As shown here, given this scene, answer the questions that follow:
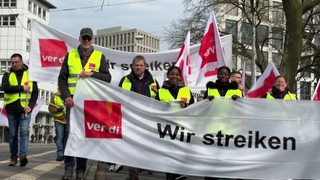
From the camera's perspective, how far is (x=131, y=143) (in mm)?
6930

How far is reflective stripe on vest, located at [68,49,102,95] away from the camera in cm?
718

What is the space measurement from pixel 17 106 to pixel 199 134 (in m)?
3.77

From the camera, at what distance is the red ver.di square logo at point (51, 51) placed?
1032 centimetres

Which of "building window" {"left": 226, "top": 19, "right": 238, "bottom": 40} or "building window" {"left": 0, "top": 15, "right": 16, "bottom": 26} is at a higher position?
"building window" {"left": 0, "top": 15, "right": 16, "bottom": 26}

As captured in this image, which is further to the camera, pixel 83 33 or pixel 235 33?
pixel 235 33

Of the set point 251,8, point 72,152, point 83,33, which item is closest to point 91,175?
point 72,152

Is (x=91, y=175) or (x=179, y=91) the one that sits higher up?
(x=179, y=91)

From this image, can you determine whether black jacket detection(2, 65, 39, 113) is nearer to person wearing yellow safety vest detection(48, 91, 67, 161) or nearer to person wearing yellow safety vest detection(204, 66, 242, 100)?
person wearing yellow safety vest detection(48, 91, 67, 161)

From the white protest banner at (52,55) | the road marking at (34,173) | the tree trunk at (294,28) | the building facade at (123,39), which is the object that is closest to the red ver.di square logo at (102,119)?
the road marking at (34,173)

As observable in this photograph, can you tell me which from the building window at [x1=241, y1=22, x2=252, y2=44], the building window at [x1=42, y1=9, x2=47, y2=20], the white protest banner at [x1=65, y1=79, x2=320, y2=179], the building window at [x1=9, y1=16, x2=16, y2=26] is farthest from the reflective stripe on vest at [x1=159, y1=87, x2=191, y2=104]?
the building window at [x1=42, y1=9, x2=47, y2=20]

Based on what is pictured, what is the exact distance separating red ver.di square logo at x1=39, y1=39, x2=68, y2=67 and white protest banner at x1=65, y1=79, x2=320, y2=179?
11.7 feet

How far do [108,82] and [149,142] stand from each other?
100 centimetres

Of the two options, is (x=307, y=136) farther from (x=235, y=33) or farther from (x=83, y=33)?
(x=235, y=33)

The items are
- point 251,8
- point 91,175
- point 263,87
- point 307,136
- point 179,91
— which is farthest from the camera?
point 251,8
